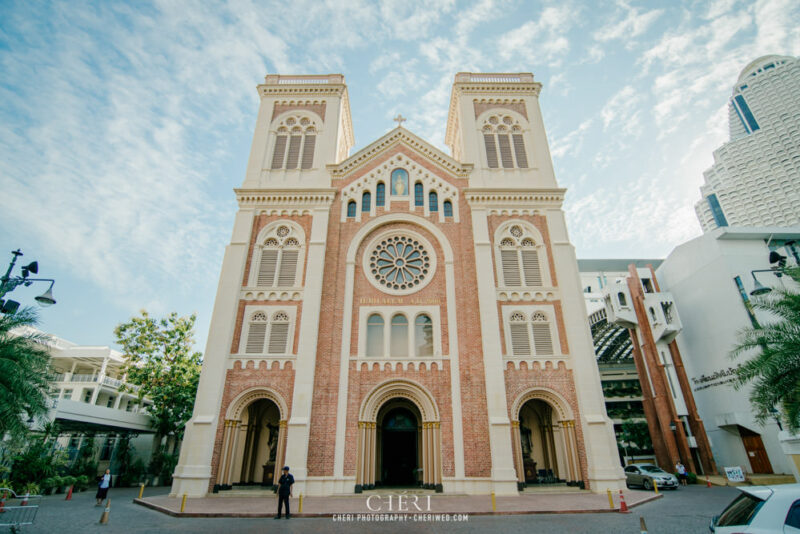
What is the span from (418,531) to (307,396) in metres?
10.1

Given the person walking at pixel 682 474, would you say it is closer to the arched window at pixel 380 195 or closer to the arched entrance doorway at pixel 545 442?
the arched entrance doorway at pixel 545 442

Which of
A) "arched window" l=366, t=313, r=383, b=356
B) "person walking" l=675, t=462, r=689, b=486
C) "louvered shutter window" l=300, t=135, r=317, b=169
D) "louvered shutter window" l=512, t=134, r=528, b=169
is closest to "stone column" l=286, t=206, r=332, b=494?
"arched window" l=366, t=313, r=383, b=356

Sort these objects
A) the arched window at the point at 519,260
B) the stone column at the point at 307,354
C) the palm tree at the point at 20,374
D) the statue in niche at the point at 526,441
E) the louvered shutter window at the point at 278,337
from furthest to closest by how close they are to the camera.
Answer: the arched window at the point at 519,260 < the statue in niche at the point at 526,441 < the louvered shutter window at the point at 278,337 < the stone column at the point at 307,354 < the palm tree at the point at 20,374

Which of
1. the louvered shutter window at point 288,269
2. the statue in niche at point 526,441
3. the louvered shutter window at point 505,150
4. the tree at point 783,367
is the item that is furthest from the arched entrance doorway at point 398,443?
the louvered shutter window at point 505,150

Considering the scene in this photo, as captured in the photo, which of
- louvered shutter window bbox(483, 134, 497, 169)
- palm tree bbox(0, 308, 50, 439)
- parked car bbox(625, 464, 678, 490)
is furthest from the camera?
louvered shutter window bbox(483, 134, 497, 169)

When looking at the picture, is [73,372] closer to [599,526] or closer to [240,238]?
[240,238]

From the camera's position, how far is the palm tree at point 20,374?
35.2ft

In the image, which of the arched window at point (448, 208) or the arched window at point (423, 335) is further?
the arched window at point (448, 208)

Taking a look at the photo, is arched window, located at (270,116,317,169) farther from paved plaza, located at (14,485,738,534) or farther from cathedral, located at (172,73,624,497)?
paved plaza, located at (14,485,738,534)

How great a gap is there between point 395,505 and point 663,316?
2741cm

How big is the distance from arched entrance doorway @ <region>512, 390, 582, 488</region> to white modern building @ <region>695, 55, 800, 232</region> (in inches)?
3632

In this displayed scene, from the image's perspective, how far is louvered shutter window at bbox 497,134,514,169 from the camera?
2691 cm

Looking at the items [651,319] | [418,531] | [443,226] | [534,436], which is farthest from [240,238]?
[651,319]

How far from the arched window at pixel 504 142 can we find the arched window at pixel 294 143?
1182 centimetres
